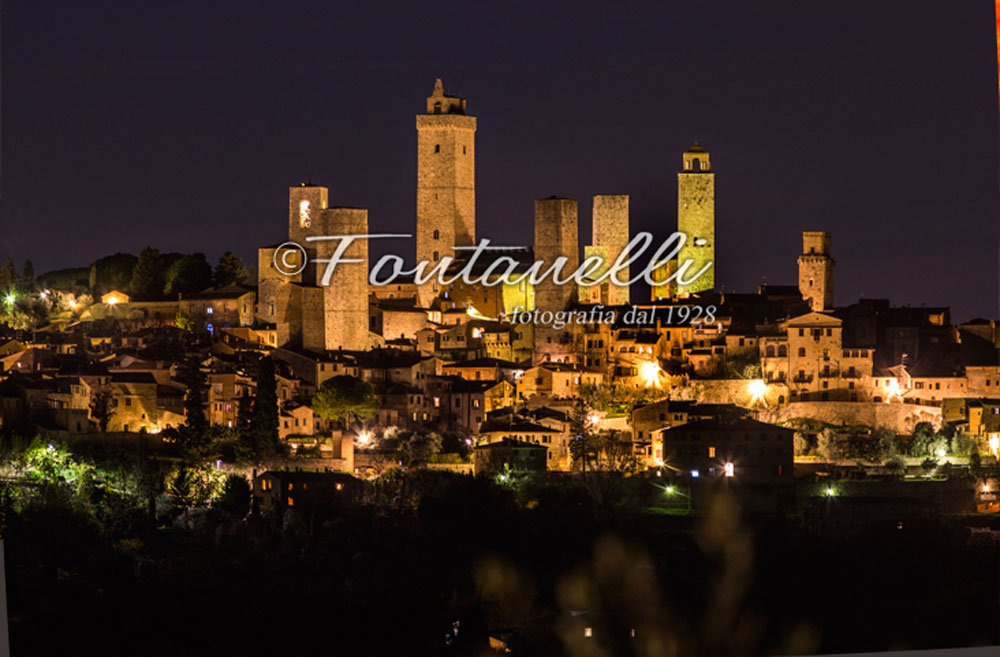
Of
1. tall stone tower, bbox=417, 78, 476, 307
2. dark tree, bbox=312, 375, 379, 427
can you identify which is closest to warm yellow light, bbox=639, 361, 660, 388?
dark tree, bbox=312, 375, 379, 427

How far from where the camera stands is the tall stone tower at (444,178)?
108ft

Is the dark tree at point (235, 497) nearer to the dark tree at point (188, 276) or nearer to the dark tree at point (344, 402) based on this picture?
the dark tree at point (344, 402)

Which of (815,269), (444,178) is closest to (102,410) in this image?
(444,178)

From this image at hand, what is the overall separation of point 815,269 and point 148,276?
1038 cm

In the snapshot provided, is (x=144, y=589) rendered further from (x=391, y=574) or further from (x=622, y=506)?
(x=622, y=506)

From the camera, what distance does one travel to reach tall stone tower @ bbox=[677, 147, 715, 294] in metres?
33.4

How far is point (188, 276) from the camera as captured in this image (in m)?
32.9

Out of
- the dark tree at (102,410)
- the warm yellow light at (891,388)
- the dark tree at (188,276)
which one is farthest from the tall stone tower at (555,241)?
the dark tree at (102,410)

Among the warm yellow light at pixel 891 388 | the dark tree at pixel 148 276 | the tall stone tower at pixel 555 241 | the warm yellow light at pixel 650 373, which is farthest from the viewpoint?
the dark tree at pixel 148 276

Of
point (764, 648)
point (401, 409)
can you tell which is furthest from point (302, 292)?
point (764, 648)

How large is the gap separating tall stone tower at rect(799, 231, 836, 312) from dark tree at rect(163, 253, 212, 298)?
9.41 m

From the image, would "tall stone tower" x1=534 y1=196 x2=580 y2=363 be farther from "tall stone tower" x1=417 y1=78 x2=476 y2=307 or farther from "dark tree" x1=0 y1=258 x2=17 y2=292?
"dark tree" x1=0 y1=258 x2=17 y2=292

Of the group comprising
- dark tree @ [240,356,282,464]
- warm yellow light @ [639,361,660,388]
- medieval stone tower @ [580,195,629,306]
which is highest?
medieval stone tower @ [580,195,629,306]

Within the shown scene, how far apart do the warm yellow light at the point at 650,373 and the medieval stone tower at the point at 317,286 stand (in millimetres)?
3908
